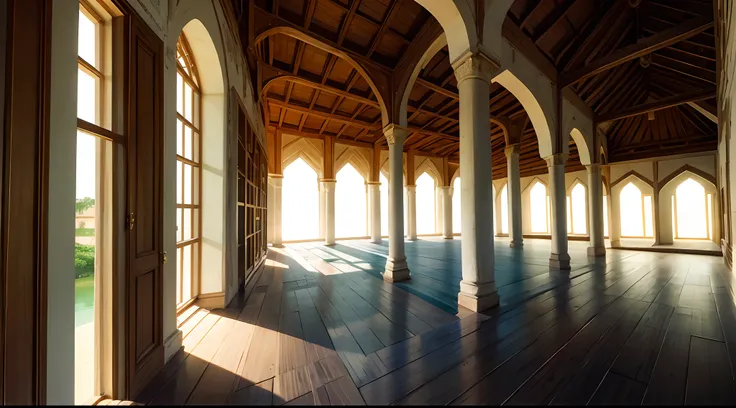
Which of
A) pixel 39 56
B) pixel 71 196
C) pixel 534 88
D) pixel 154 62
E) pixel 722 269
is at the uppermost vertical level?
pixel 534 88

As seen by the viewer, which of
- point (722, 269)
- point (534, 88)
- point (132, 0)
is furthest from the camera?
point (722, 269)

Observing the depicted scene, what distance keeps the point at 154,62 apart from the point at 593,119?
33.1 ft

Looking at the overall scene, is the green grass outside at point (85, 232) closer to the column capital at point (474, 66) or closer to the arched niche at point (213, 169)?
the arched niche at point (213, 169)

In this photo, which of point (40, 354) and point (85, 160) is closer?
point (40, 354)

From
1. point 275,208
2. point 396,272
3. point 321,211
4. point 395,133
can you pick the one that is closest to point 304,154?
point 321,211

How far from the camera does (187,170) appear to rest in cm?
299

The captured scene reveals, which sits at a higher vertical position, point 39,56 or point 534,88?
point 534,88

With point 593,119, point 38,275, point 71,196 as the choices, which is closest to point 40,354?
point 38,275

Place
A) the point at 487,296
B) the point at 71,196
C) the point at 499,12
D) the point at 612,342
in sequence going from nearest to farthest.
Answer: the point at 71,196, the point at 612,342, the point at 487,296, the point at 499,12

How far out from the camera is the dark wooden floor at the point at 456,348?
5.46 ft

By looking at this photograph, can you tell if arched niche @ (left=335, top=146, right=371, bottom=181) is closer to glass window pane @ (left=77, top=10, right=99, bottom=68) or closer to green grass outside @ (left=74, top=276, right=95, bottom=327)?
glass window pane @ (left=77, top=10, right=99, bottom=68)

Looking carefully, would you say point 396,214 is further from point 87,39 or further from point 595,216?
point 595,216

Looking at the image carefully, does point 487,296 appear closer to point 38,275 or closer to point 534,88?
point 38,275

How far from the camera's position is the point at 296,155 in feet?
36.7
